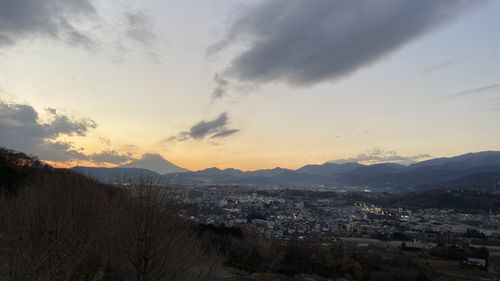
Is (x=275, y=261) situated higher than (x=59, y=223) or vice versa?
(x=59, y=223)

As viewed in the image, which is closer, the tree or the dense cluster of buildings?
the tree

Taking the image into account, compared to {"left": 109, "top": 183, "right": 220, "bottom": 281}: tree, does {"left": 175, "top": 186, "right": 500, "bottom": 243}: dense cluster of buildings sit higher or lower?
lower

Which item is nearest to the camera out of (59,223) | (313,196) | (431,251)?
(59,223)

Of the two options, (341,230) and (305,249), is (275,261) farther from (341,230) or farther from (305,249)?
(341,230)

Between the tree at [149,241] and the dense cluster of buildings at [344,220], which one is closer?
the tree at [149,241]

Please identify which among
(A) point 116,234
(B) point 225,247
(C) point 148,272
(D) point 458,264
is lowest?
(D) point 458,264

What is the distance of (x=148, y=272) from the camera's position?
36.1 feet

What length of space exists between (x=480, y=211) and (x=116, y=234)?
136 meters

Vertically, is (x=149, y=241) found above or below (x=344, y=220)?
above

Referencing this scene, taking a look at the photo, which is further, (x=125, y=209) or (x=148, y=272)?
(x=125, y=209)

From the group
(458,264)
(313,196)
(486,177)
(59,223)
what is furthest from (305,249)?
(486,177)

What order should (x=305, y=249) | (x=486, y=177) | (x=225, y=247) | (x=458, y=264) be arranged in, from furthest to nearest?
(x=486, y=177), (x=458, y=264), (x=305, y=249), (x=225, y=247)

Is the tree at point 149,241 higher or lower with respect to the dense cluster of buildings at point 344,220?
higher

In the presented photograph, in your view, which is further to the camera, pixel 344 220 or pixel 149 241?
pixel 344 220
